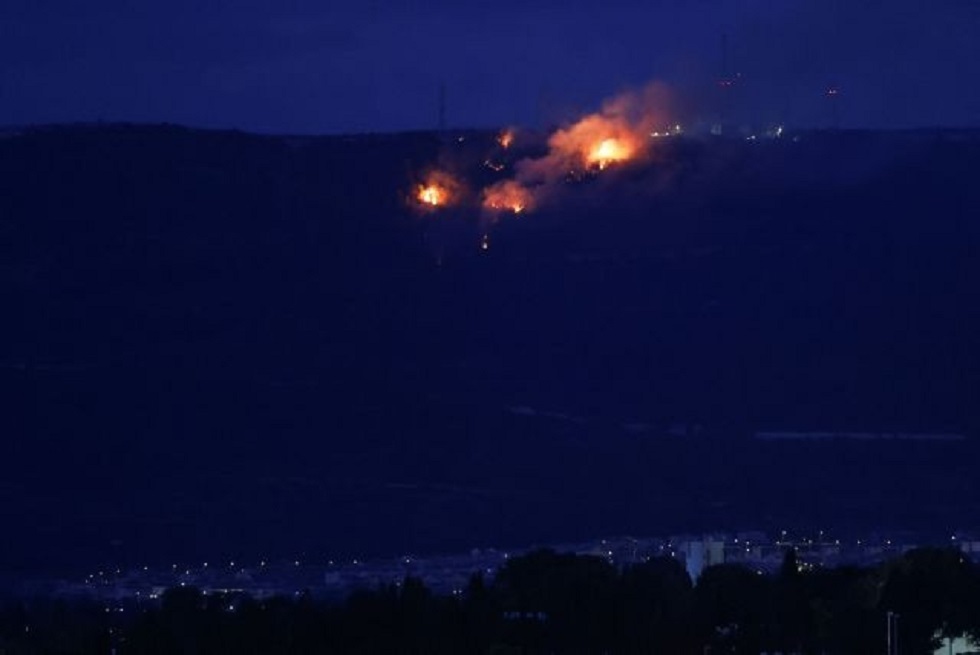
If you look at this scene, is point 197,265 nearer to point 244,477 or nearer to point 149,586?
point 244,477

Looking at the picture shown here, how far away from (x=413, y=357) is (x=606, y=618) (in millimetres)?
75928

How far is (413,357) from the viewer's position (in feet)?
440

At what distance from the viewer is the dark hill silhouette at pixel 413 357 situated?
108m

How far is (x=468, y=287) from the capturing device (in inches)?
5669

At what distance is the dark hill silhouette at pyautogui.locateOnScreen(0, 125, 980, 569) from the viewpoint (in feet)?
356

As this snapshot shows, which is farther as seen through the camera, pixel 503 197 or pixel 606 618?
pixel 503 197

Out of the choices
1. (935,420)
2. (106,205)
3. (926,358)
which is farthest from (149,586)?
(106,205)

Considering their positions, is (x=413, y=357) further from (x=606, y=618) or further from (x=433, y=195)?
(x=606, y=618)

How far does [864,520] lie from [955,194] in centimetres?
4864

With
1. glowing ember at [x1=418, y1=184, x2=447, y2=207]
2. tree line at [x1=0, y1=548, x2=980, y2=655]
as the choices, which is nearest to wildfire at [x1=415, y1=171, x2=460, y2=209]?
glowing ember at [x1=418, y1=184, x2=447, y2=207]

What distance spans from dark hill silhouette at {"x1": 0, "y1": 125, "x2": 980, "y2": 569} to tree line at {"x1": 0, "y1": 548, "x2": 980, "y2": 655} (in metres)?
38.8

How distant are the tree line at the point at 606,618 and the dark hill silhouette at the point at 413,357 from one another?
127 ft

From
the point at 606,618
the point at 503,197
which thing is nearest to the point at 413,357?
the point at 503,197

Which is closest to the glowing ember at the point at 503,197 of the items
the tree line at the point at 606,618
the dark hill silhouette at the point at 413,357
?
the dark hill silhouette at the point at 413,357
